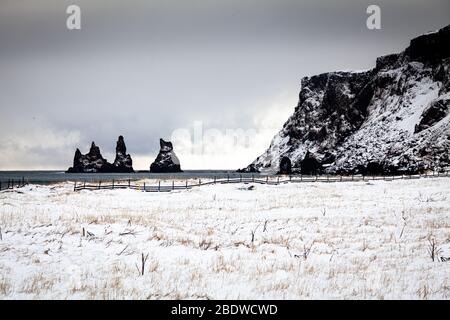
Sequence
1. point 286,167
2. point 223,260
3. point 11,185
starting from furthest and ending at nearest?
point 286,167 → point 11,185 → point 223,260

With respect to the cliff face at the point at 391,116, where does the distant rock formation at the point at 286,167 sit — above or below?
below

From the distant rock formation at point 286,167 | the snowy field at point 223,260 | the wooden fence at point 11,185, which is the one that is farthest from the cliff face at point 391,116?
the wooden fence at point 11,185

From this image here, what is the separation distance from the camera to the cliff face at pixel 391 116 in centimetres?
8456

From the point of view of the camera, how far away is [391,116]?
372 feet

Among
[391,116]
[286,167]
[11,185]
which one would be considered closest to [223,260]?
[11,185]

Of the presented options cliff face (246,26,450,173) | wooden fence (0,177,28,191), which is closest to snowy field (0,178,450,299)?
wooden fence (0,177,28,191)

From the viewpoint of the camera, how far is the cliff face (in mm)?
84562

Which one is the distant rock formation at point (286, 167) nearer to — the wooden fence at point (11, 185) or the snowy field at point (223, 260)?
the wooden fence at point (11, 185)

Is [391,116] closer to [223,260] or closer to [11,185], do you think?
[11,185]

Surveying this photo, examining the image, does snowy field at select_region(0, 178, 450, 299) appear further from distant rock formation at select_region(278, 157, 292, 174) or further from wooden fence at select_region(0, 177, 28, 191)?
distant rock formation at select_region(278, 157, 292, 174)

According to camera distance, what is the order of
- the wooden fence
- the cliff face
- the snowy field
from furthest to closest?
1. the cliff face
2. the wooden fence
3. the snowy field

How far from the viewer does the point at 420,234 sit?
43.1ft

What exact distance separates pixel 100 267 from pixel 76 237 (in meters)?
2.96
